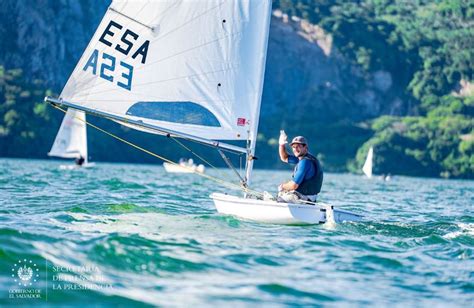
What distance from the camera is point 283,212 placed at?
1669cm

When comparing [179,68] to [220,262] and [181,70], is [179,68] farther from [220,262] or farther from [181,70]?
[220,262]

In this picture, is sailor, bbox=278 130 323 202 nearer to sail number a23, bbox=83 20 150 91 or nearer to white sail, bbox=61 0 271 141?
white sail, bbox=61 0 271 141

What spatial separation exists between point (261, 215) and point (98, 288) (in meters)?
6.89

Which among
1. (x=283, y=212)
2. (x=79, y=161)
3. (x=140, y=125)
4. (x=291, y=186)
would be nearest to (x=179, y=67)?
(x=140, y=125)

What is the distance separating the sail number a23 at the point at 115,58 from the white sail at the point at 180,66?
2cm

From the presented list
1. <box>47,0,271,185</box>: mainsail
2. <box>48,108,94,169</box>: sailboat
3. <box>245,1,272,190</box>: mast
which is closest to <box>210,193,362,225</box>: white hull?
<box>245,1,272,190</box>: mast

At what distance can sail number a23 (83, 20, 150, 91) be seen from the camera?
18125mm

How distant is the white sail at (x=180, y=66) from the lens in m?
18.1

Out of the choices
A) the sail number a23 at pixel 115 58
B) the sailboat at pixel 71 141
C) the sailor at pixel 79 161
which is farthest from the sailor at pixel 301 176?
the sailboat at pixel 71 141

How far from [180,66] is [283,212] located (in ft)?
13.1

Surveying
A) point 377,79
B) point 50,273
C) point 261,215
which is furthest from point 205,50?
point 377,79

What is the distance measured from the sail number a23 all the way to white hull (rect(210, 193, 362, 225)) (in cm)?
329

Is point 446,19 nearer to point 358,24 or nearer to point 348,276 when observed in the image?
point 358,24

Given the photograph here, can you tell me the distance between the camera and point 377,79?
164 meters
